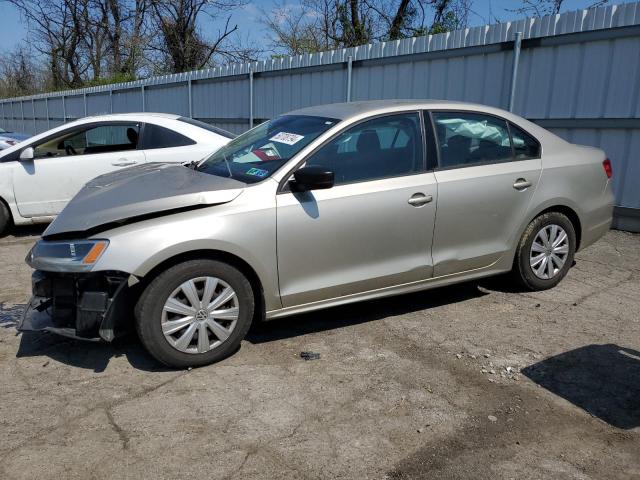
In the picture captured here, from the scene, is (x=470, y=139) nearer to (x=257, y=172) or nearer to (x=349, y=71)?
(x=257, y=172)

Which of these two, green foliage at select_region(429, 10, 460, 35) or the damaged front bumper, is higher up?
green foliage at select_region(429, 10, 460, 35)

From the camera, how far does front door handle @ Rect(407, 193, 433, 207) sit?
4.02 m

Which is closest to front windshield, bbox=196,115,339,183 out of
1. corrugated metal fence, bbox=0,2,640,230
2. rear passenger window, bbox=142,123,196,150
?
rear passenger window, bbox=142,123,196,150

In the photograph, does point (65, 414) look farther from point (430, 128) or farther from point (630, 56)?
point (630, 56)

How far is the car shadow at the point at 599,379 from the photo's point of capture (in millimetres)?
3154

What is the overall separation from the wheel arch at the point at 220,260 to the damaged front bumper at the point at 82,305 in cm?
14

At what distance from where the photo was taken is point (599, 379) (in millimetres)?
3500

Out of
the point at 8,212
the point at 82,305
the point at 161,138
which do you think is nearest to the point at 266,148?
the point at 82,305

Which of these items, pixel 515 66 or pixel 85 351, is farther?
pixel 515 66

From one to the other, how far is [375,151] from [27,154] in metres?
4.91

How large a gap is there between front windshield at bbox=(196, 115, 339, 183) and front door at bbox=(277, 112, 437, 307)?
20 cm

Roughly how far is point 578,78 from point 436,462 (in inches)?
237

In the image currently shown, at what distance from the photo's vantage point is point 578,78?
278 inches

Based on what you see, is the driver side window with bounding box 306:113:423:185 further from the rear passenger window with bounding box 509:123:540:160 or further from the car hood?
the rear passenger window with bounding box 509:123:540:160
